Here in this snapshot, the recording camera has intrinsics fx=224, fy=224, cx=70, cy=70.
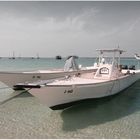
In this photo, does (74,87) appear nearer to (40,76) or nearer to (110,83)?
(110,83)

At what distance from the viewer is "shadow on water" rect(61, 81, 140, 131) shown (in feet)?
24.5

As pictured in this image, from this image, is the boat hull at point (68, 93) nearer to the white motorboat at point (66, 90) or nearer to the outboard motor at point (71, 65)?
the white motorboat at point (66, 90)

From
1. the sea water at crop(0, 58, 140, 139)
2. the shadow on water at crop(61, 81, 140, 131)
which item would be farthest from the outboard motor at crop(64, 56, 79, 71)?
the sea water at crop(0, 58, 140, 139)

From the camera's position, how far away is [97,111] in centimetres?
905

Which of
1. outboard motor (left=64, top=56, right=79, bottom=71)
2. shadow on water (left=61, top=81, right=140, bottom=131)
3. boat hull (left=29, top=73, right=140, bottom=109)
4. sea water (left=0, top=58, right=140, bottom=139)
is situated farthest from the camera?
outboard motor (left=64, top=56, right=79, bottom=71)

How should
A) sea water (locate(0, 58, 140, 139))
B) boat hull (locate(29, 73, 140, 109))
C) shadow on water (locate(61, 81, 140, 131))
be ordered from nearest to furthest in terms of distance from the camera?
sea water (locate(0, 58, 140, 139)) < shadow on water (locate(61, 81, 140, 131)) < boat hull (locate(29, 73, 140, 109))

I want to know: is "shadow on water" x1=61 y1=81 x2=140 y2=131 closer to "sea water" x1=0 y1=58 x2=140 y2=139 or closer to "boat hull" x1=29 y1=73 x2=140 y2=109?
"sea water" x1=0 y1=58 x2=140 y2=139

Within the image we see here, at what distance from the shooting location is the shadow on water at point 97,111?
747 centimetres

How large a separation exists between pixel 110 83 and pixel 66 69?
572cm

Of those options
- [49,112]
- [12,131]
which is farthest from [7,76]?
[12,131]

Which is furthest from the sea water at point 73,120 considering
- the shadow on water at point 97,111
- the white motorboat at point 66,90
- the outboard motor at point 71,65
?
the outboard motor at point 71,65

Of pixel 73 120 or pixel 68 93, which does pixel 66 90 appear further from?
pixel 73 120

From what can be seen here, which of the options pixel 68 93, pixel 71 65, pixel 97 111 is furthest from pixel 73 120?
pixel 71 65

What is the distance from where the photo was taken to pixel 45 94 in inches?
303
